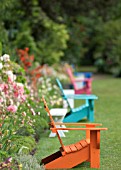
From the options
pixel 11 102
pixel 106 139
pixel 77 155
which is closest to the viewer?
pixel 77 155

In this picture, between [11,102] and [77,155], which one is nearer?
[77,155]

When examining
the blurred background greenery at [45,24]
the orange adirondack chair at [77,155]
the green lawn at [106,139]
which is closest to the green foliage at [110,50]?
the blurred background greenery at [45,24]

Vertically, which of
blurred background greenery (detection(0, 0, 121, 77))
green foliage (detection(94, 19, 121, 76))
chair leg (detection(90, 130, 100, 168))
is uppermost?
chair leg (detection(90, 130, 100, 168))

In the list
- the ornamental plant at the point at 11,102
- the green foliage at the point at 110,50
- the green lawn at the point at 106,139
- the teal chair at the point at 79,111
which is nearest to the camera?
the green lawn at the point at 106,139

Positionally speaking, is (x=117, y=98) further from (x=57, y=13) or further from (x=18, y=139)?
(x=18, y=139)

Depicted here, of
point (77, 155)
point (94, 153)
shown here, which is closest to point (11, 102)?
point (77, 155)

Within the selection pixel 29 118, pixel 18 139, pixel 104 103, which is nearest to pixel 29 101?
pixel 29 118

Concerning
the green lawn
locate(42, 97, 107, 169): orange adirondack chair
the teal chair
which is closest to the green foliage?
the green lawn

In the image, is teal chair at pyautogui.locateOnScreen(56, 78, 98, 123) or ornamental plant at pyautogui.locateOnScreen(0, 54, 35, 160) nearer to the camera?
ornamental plant at pyautogui.locateOnScreen(0, 54, 35, 160)

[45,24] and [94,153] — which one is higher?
[94,153]

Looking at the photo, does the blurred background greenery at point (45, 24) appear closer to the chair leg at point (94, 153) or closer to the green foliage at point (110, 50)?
the green foliage at point (110, 50)

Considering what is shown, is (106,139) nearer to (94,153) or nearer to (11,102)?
(11,102)

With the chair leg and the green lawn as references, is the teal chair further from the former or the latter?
the chair leg

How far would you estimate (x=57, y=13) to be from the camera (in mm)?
26141
